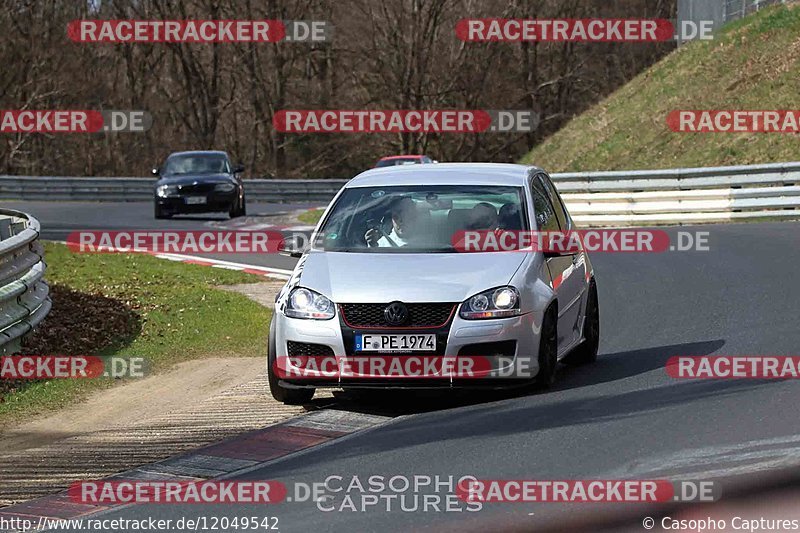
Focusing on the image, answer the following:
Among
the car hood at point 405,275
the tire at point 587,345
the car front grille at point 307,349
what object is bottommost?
the tire at point 587,345

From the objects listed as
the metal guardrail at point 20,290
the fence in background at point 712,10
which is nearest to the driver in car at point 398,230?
the metal guardrail at point 20,290

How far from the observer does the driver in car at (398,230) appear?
34.7 ft

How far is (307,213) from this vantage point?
3619cm

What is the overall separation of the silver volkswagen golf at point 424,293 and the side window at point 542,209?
0.9 inches

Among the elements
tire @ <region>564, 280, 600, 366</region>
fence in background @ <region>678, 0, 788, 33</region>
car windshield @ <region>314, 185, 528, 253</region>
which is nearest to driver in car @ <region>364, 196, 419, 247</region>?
car windshield @ <region>314, 185, 528, 253</region>

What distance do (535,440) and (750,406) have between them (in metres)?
1.48

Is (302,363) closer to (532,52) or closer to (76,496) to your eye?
(76,496)

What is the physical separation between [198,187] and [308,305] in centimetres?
2260

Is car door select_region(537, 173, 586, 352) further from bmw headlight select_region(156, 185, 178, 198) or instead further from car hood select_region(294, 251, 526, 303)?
bmw headlight select_region(156, 185, 178, 198)

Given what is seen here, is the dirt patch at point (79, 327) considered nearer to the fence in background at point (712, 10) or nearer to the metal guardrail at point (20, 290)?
the metal guardrail at point (20, 290)

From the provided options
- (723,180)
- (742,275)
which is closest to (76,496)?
(742,275)

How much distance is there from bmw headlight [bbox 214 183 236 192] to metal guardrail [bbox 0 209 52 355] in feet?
55.0

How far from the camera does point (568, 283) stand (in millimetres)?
10875

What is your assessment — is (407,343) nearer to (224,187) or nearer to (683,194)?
(683,194)
